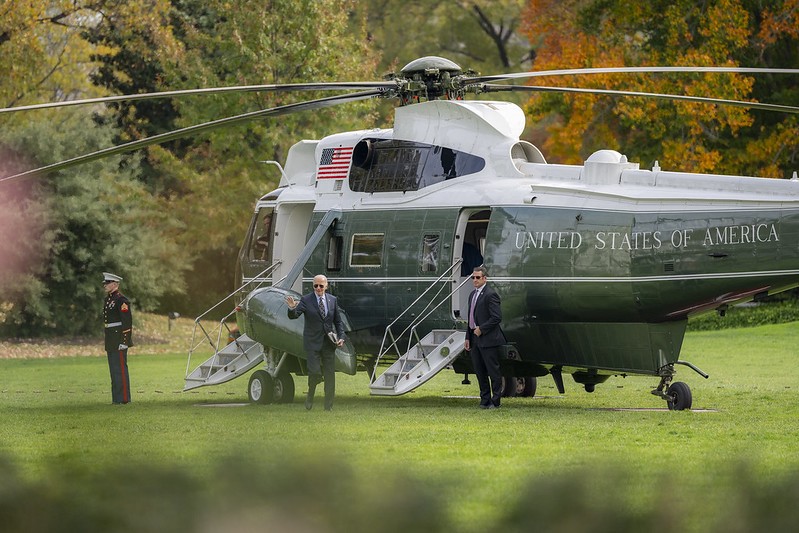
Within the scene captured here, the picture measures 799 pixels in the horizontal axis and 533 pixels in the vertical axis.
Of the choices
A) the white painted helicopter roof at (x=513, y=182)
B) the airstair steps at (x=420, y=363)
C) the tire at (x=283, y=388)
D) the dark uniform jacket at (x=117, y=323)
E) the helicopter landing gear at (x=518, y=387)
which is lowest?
the helicopter landing gear at (x=518, y=387)

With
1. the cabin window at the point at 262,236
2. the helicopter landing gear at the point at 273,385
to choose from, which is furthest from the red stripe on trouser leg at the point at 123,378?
the cabin window at the point at 262,236

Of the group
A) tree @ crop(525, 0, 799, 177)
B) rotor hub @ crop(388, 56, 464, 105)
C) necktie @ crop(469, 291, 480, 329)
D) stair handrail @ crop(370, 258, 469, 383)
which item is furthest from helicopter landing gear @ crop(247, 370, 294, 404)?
tree @ crop(525, 0, 799, 177)

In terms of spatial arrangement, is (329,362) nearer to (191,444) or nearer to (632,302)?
(632,302)

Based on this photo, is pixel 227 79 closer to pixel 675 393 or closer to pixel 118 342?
pixel 118 342

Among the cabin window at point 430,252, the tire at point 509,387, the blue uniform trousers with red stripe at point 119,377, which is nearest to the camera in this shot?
the cabin window at point 430,252

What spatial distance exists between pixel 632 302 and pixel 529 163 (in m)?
2.77

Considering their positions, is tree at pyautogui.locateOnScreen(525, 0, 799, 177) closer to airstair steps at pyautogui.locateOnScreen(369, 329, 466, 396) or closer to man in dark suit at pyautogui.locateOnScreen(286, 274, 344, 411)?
airstair steps at pyautogui.locateOnScreen(369, 329, 466, 396)

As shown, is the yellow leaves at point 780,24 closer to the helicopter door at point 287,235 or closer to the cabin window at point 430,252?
the helicopter door at point 287,235

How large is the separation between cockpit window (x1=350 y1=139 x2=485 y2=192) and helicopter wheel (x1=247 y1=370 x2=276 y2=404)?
295 centimetres

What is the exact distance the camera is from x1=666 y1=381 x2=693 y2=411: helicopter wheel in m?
16.3

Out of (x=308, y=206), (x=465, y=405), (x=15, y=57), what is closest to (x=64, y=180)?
(x=15, y=57)

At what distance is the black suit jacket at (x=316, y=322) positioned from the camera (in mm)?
16969

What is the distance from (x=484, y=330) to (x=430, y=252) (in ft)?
5.61

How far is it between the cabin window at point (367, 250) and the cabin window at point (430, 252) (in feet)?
2.43
